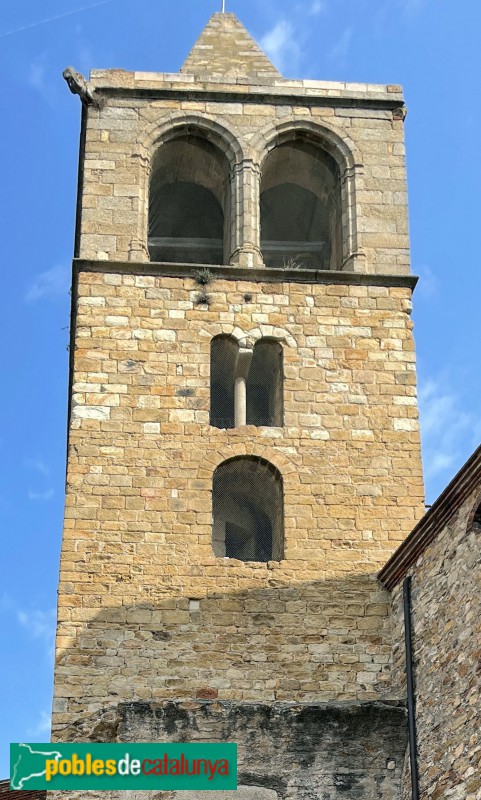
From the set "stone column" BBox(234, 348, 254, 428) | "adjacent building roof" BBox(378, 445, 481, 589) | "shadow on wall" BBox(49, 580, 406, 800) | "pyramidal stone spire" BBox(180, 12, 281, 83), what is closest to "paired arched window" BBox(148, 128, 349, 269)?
"pyramidal stone spire" BBox(180, 12, 281, 83)

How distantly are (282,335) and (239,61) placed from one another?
430 cm

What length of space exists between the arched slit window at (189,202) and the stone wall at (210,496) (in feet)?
5.85

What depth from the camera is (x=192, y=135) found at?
18578 mm

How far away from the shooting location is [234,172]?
1836 cm

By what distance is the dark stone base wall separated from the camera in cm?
1391

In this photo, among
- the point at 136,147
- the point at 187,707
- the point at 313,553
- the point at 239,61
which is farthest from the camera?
the point at 239,61

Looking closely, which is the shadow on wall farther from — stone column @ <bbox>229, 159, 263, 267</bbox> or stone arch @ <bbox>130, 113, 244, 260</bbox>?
stone arch @ <bbox>130, 113, 244, 260</bbox>

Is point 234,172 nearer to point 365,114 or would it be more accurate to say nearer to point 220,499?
point 365,114

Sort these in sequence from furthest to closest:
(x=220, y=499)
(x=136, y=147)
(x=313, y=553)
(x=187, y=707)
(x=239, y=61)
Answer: (x=239, y=61)
(x=136, y=147)
(x=220, y=499)
(x=313, y=553)
(x=187, y=707)

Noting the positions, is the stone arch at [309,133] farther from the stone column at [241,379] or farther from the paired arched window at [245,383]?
the stone column at [241,379]

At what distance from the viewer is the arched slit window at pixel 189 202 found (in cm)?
1866

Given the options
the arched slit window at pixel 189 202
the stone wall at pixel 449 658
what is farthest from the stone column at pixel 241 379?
the stone wall at pixel 449 658

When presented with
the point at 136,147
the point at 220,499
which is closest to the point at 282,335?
the point at 220,499

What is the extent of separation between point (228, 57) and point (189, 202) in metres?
1.81
